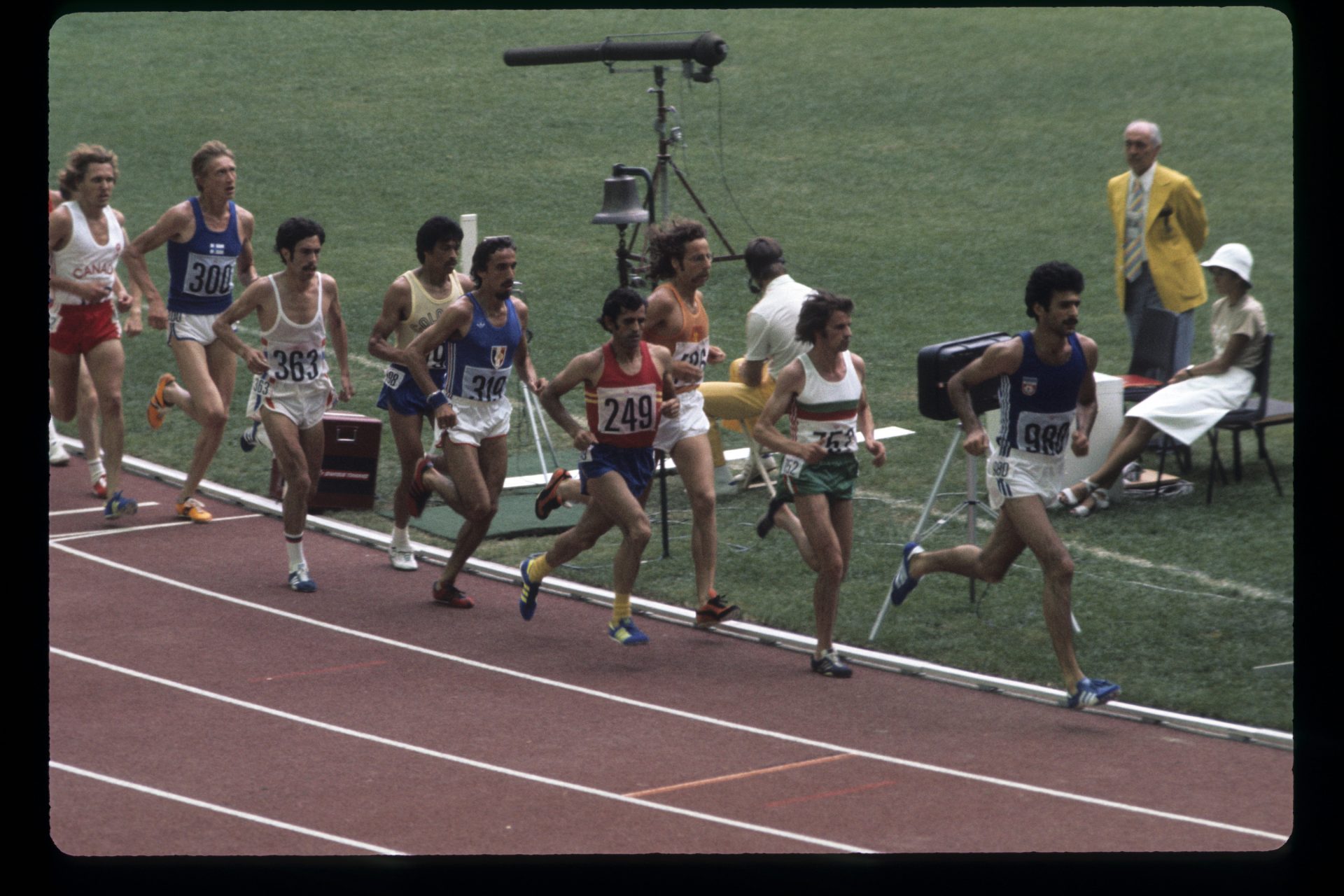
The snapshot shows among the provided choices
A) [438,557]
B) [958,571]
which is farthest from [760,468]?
[958,571]

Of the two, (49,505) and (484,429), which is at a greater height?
(484,429)

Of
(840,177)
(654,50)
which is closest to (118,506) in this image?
(654,50)

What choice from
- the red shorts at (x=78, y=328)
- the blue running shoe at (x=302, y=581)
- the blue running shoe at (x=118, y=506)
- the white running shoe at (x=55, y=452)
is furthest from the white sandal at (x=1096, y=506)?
the white running shoe at (x=55, y=452)

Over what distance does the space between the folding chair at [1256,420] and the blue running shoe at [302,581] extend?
5.24m

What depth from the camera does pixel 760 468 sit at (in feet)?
36.4

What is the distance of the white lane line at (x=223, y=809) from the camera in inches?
260

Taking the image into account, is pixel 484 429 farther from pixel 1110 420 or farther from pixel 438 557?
pixel 1110 420

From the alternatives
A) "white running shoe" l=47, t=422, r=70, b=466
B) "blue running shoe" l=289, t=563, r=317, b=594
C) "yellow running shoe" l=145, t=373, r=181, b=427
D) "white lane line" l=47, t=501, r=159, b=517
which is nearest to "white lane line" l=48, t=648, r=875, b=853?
"blue running shoe" l=289, t=563, r=317, b=594

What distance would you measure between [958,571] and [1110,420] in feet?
9.08

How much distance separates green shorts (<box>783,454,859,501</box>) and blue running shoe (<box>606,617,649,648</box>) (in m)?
1.08

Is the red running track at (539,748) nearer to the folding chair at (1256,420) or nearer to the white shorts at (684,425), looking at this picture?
the white shorts at (684,425)

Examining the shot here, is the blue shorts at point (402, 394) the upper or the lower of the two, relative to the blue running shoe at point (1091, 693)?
upper

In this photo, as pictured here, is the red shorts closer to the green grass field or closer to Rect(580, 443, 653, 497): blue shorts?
the green grass field

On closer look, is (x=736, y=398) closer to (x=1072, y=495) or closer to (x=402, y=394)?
(x=402, y=394)
